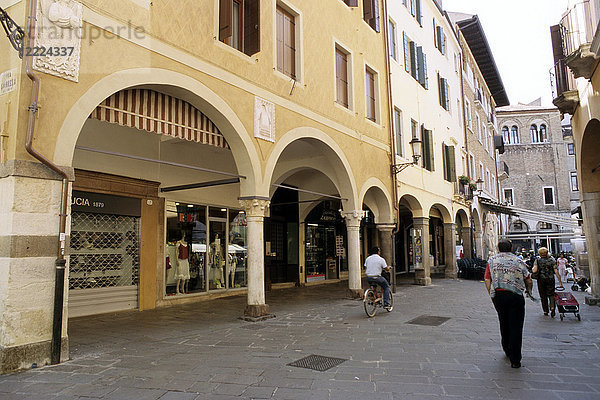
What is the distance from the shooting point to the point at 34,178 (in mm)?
5195

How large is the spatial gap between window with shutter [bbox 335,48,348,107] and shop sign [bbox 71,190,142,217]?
589 centimetres

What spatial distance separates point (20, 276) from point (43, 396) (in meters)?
1.46

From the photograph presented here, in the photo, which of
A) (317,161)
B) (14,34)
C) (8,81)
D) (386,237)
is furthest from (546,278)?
(14,34)

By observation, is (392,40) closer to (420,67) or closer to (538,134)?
(420,67)

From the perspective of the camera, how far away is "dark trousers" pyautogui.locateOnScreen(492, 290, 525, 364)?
515cm

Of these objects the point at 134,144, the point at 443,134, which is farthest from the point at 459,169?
the point at 134,144

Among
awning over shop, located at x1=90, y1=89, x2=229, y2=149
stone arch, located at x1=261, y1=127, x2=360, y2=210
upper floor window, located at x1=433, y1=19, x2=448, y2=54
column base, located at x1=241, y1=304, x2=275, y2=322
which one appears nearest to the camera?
awning over shop, located at x1=90, y1=89, x2=229, y2=149

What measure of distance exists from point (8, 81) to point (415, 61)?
15.4m

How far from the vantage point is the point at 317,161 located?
13.0 m

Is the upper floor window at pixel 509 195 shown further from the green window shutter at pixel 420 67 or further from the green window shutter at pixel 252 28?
the green window shutter at pixel 252 28

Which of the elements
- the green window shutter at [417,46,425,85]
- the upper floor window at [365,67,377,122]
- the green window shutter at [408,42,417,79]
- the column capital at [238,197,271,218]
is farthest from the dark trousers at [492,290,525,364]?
the green window shutter at [417,46,425,85]

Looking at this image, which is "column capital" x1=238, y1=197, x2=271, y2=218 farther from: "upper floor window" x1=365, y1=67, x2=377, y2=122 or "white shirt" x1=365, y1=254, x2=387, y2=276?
"upper floor window" x1=365, y1=67, x2=377, y2=122

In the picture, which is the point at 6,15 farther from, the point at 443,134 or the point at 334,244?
the point at 443,134

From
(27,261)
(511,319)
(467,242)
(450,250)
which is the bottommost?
(511,319)
